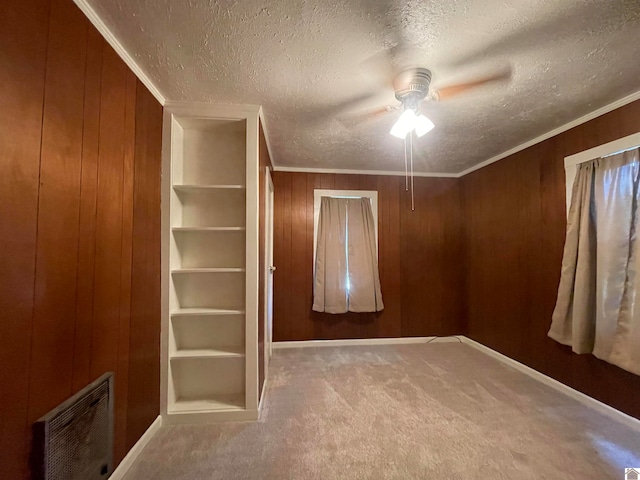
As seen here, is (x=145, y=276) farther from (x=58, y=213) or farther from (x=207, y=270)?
(x=58, y=213)

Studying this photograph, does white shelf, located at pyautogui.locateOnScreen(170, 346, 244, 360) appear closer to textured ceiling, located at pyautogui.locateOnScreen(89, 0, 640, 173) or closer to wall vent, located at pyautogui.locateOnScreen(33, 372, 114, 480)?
wall vent, located at pyautogui.locateOnScreen(33, 372, 114, 480)

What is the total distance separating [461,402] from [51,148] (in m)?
2.97

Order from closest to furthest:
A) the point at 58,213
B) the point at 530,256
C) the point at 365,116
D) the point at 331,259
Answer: the point at 58,213 → the point at 365,116 → the point at 530,256 → the point at 331,259

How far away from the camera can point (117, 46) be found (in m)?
1.38

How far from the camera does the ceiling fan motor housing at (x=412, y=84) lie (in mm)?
1541

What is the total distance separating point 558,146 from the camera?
2.40 meters

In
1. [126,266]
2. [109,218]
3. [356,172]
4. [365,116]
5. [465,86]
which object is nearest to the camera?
[109,218]

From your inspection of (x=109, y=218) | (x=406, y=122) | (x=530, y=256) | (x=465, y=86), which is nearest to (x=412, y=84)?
(x=406, y=122)

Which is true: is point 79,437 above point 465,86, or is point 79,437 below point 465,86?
below

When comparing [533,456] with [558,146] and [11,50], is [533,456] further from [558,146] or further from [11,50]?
[11,50]

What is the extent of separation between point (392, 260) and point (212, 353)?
2512 mm

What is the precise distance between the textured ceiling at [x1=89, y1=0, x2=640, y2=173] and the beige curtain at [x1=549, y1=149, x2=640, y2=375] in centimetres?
58

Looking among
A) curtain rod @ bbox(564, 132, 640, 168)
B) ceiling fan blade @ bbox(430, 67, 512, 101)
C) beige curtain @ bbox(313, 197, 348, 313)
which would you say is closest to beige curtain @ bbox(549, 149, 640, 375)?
curtain rod @ bbox(564, 132, 640, 168)

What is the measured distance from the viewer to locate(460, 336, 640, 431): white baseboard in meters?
1.88
